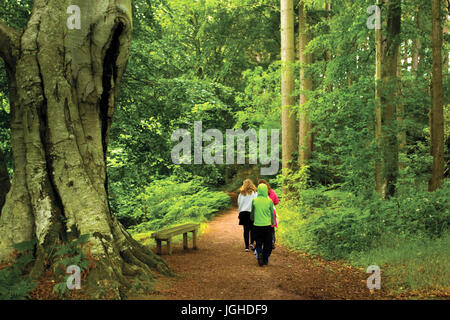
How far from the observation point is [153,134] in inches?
370

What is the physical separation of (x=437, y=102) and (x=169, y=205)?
1120cm

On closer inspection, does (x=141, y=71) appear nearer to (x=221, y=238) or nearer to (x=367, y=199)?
(x=221, y=238)

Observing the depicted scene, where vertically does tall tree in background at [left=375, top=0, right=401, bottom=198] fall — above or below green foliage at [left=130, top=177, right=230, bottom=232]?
above

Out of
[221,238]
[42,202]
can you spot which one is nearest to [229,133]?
[221,238]

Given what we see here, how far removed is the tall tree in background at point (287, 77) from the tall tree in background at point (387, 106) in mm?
3532

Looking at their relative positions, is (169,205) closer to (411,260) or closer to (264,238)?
(264,238)

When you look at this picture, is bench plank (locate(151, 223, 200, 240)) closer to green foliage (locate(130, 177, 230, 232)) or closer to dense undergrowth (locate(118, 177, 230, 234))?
dense undergrowth (locate(118, 177, 230, 234))

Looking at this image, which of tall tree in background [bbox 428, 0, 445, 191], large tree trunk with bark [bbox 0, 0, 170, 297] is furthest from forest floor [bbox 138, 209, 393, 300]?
tall tree in background [bbox 428, 0, 445, 191]

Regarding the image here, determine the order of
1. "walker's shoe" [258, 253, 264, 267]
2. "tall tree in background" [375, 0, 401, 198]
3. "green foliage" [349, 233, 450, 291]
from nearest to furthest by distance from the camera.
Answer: "green foliage" [349, 233, 450, 291] → "walker's shoe" [258, 253, 264, 267] → "tall tree in background" [375, 0, 401, 198]

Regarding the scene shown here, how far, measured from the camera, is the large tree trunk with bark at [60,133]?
4.91 meters

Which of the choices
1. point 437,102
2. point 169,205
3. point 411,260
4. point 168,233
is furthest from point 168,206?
point 437,102

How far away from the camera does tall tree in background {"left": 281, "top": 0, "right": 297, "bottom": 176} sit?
1312 centimetres

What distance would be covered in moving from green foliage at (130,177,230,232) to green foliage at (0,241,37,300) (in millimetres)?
8816
